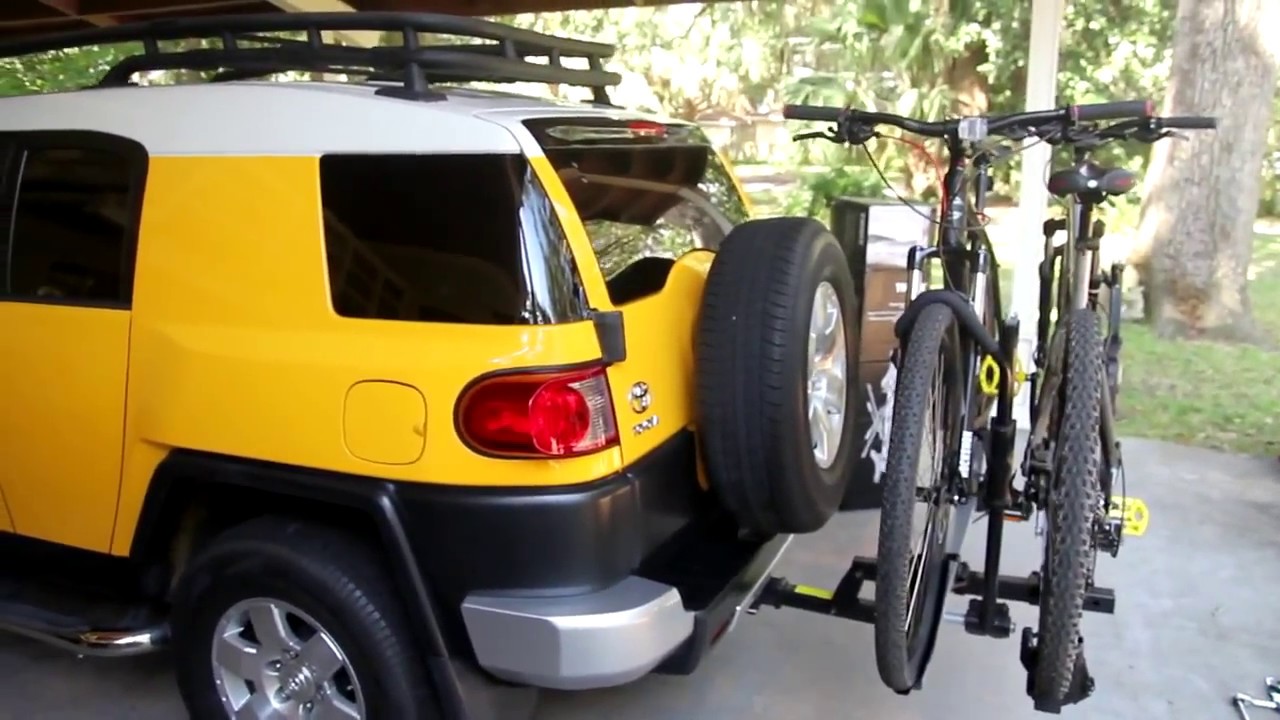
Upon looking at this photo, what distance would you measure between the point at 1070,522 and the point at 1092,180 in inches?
37.9

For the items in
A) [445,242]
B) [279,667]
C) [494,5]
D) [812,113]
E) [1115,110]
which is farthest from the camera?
[494,5]

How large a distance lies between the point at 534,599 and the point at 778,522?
0.72 m

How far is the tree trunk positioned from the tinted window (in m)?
7.30

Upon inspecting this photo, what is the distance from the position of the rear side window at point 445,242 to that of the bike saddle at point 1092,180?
1439mm

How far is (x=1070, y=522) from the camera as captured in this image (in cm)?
251

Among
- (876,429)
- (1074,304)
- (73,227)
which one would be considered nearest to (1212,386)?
(876,429)

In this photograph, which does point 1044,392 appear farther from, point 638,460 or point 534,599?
point 534,599

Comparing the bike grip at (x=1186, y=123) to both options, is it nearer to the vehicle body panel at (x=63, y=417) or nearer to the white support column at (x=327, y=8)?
the vehicle body panel at (x=63, y=417)

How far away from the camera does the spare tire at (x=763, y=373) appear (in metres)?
2.55

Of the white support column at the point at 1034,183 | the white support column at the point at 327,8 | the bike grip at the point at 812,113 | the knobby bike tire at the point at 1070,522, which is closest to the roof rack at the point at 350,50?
the bike grip at the point at 812,113

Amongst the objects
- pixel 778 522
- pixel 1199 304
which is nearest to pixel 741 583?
pixel 778 522

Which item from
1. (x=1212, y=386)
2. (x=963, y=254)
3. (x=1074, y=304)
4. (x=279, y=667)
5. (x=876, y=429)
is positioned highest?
(x=963, y=254)

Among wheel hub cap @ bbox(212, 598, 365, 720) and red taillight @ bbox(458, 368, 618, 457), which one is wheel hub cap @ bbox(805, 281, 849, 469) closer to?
red taillight @ bbox(458, 368, 618, 457)

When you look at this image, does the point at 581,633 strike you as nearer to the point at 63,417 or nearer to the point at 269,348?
the point at 269,348
